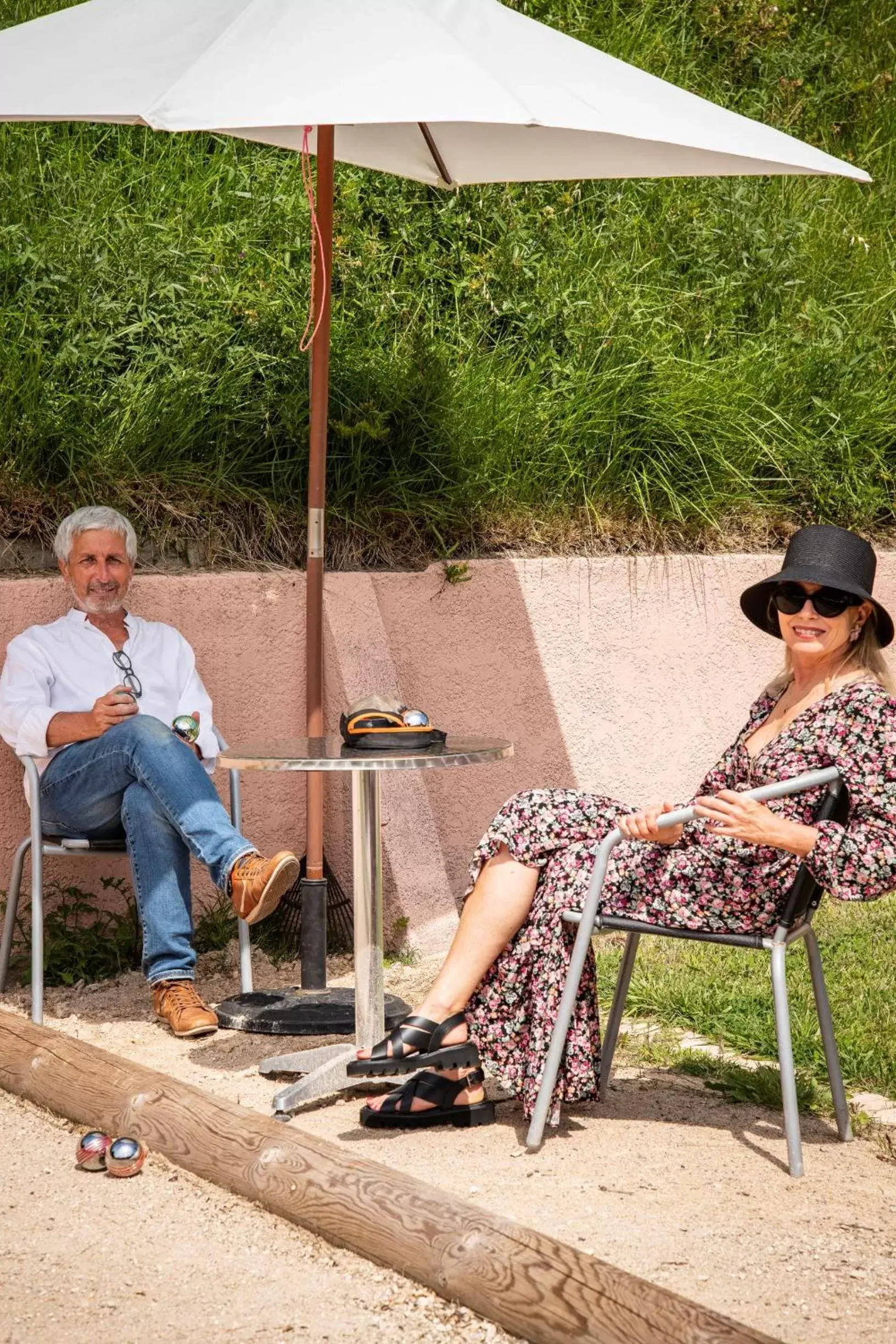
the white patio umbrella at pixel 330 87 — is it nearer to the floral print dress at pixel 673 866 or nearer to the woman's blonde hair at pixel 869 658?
the floral print dress at pixel 673 866

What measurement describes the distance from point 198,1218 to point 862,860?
156 centimetres

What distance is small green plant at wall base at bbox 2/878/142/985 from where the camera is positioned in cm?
490

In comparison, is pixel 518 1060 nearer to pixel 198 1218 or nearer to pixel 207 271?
pixel 198 1218

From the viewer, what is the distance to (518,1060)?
3.62 meters

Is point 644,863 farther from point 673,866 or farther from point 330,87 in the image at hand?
point 330,87

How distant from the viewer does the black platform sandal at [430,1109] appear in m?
3.63

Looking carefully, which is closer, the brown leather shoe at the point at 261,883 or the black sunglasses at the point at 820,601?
the black sunglasses at the point at 820,601

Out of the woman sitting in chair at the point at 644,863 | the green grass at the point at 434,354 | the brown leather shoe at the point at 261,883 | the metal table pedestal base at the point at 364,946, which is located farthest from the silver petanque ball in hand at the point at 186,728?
the woman sitting in chair at the point at 644,863

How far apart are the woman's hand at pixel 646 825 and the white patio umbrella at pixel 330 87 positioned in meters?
1.28

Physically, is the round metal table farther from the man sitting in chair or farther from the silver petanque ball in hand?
the silver petanque ball in hand

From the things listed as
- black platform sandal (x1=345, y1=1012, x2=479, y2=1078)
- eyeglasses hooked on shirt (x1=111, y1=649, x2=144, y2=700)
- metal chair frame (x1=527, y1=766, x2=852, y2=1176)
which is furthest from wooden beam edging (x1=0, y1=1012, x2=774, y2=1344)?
eyeglasses hooked on shirt (x1=111, y1=649, x2=144, y2=700)

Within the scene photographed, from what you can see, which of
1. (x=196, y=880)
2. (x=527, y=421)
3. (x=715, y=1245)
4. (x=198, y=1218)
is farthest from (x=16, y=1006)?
(x=527, y=421)

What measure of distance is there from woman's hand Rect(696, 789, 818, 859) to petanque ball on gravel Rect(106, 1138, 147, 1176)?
1435mm

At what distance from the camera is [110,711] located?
446cm
